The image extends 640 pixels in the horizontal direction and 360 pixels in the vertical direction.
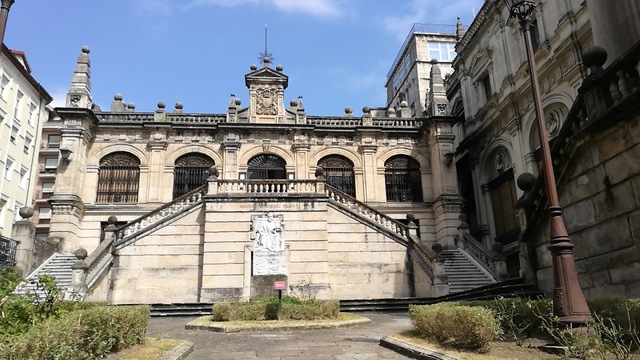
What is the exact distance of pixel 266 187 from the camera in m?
21.0

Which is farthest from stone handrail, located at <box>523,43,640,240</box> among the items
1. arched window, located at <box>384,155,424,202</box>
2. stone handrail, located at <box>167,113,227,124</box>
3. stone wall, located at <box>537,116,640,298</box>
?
stone handrail, located at <box>167,113,227,124</box>

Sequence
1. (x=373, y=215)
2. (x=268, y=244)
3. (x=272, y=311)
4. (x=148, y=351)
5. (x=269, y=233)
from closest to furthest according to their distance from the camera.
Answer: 1. (x=148, y=351)
2. (x=272, y=311)
3. (x=268, y=244)
4. (x=269, y=233)
5. (x=373, y=215)

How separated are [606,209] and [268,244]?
45.4ft

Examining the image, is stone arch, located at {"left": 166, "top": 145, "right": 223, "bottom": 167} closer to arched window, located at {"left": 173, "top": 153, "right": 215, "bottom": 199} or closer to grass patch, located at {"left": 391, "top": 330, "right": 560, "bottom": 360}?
arched window, located at {"left": 173, "top": 153, "right": 215, "bottom": 199}

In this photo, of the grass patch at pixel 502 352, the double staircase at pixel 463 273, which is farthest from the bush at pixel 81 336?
the double staircase at pixel 463 273

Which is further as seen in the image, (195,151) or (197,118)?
(197,118)

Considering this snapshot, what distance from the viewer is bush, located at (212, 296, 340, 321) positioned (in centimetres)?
1285

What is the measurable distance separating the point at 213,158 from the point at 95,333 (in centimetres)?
2037

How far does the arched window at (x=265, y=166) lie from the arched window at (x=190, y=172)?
228cm

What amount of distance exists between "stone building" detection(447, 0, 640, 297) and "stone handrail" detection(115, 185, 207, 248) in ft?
45.9

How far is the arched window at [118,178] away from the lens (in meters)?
25.1

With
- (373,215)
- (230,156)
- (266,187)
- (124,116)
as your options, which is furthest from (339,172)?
(124,116)

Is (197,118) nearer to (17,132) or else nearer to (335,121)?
(335,121)

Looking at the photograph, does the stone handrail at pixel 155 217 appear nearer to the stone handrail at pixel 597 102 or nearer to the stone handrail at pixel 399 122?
the stone handrail at pixel 399 122
